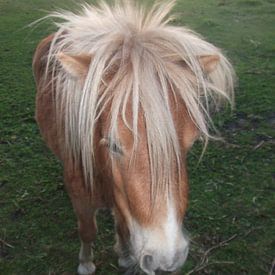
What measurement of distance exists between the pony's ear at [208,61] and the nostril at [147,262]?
0.83 meters

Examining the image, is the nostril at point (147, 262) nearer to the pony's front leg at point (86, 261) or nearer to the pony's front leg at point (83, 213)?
the pony's front leg at point (83, 213)

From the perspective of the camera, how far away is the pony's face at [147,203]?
4.78 feet

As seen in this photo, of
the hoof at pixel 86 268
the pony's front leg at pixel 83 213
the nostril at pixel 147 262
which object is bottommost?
the hoof at pixel 86 268

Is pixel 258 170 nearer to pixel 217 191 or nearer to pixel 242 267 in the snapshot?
pixel 217 191

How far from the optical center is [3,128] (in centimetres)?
385

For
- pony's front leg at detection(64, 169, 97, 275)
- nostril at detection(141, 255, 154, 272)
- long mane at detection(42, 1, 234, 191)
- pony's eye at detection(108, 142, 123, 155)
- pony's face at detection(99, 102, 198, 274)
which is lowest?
pony's front leg at detection(64, 169, 97, 275)

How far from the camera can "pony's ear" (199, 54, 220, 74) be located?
1.80 metres

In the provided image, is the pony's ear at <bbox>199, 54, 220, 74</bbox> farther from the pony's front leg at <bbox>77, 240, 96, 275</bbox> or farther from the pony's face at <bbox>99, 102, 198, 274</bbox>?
the pony's front leg at <bbox>77, 240, 96, 275</bbox>

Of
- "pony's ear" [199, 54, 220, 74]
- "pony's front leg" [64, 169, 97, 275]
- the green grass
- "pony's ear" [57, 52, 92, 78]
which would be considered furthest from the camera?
the green grass

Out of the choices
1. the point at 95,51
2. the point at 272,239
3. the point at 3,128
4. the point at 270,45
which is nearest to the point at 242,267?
the point at 272,239

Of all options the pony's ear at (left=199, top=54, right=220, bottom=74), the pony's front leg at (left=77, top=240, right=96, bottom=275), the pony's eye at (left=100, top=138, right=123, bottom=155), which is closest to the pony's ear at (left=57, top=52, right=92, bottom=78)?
the pony's eye at (left=100, top=138, right=123, bottom=155)

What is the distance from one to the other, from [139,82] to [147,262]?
26.6 inches

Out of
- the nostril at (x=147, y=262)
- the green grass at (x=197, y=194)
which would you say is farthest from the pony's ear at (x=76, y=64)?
the green grass at (x=197, y=194)

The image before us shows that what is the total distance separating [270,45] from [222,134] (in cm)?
231
